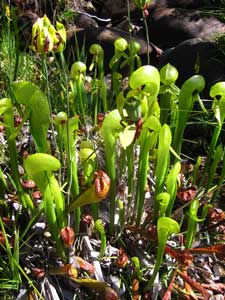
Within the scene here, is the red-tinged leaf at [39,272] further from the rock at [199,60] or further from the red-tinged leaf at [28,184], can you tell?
the rock at [199,60]

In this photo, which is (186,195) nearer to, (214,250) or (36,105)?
(214,250)

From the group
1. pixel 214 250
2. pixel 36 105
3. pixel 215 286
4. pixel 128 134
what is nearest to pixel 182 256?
pixel 214 250

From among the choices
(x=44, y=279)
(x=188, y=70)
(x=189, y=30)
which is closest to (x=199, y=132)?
(x=188, y=70)

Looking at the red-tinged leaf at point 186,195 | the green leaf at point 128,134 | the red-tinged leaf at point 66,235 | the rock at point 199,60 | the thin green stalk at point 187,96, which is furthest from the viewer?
the rock at point 199,60

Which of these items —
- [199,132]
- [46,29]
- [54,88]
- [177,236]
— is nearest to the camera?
[46,29]

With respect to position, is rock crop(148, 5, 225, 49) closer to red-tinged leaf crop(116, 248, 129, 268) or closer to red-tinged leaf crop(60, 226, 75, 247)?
red-tinged leaf crop(116, 248, 129, 268)

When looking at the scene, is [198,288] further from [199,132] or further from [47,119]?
[199,132]

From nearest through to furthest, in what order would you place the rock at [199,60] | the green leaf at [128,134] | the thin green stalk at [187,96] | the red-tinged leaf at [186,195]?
1. the green leaf at [128,134]
2. the thin green stalk at [187,96]
3. the red-tinged leaf at [186,195]
4. the rock at [199,60]

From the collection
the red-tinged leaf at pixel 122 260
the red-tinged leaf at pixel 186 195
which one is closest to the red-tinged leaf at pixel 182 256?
the red-tinged leaf at pixel 122 260

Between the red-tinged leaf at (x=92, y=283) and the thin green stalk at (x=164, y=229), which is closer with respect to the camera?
the thin green stalk at (x=164, y=229)
